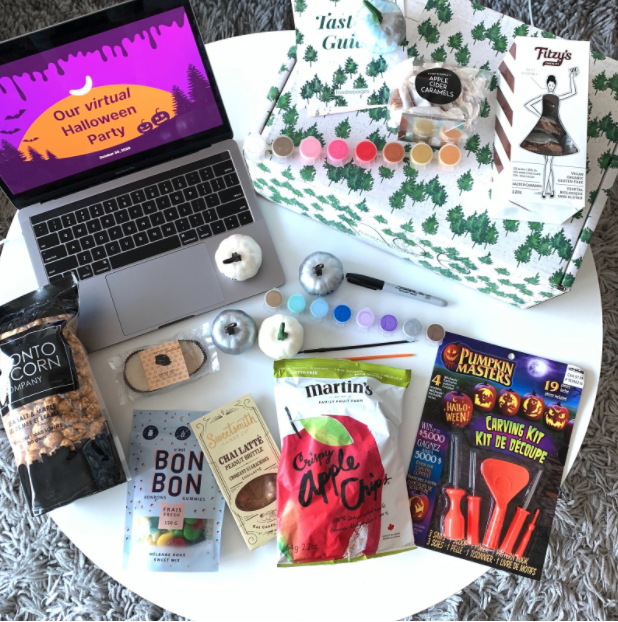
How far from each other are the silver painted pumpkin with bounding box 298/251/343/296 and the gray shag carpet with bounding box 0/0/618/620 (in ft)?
2.87

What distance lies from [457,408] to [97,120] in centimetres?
75

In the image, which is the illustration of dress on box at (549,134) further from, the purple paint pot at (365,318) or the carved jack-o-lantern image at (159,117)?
the carved jack-o-lantern image at (159,117)

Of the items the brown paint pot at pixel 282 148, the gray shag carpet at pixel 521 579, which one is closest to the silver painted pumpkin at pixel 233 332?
the brown paint pot at pixel 282 148

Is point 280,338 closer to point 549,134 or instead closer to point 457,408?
point 457,408

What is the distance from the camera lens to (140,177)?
93 centimetres

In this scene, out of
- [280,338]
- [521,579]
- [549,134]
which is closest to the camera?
[549,134]

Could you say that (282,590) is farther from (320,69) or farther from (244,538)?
(320,69)

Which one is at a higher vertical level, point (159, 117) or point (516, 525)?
point (159, 117)

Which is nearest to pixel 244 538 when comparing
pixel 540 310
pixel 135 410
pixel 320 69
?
pixel 135 410

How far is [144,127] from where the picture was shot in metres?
0.87

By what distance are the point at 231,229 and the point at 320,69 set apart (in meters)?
0.30

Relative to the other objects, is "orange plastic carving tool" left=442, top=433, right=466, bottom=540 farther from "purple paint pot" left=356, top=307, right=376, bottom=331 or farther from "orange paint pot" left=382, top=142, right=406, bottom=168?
"orange paint pot" left=382, top=142, right=406, bottom=168

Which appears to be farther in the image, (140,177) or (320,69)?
(140,177)

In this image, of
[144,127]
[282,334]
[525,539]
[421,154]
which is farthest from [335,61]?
[525,539]
